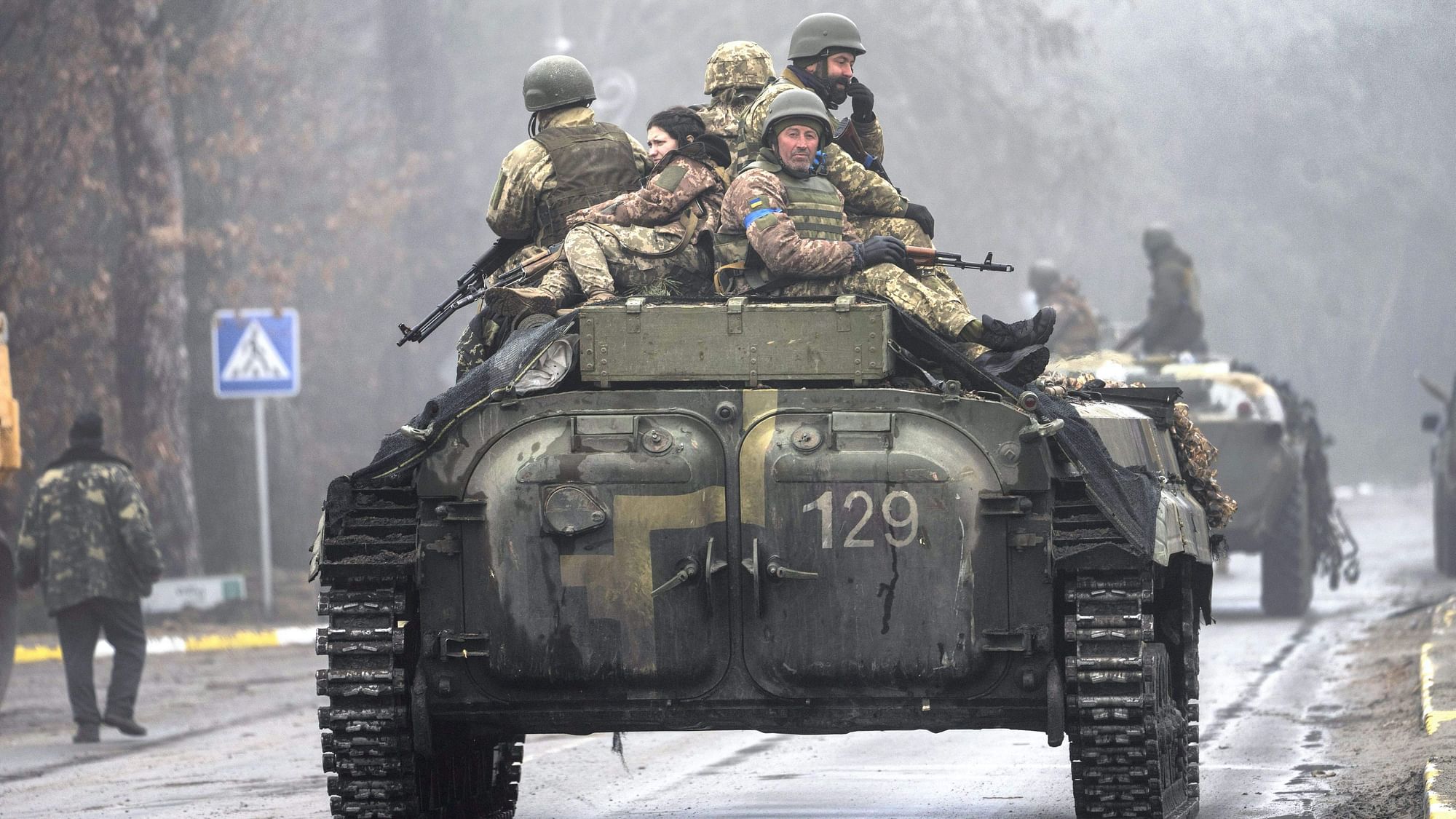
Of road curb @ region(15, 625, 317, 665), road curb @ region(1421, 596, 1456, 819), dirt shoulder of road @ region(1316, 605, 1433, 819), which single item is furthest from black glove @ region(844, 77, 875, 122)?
road curb @ region(15, 625, 317, 665)

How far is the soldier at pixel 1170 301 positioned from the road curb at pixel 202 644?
7669 mm

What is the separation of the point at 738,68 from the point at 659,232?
55.0 inches

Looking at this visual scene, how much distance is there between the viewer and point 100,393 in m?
23.7

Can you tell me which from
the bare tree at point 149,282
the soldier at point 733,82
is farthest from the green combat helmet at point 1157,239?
the soldier at point 733,82

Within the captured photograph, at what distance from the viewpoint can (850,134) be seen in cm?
1062

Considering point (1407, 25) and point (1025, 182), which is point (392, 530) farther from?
point (1025, 182)

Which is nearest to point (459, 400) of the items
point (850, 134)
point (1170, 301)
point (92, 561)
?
point (850, 134)

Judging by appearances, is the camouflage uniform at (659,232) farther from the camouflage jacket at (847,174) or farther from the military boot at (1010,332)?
the military boot at (1010,332)

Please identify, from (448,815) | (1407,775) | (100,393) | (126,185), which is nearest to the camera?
(448,815)

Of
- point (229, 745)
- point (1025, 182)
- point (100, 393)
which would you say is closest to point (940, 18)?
point (1025, 182)

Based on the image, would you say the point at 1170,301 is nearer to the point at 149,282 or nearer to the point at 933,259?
the point at 149,282

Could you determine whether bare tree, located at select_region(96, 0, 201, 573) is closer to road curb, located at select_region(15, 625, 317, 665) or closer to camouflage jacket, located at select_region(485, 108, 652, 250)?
road curb, located at select_region(15, 625, 317, 665)

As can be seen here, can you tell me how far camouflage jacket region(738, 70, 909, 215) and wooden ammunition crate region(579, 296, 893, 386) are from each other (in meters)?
1.71

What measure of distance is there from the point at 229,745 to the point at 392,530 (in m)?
5.51
